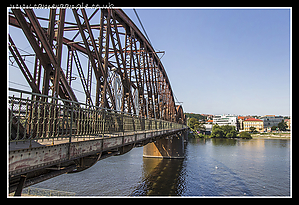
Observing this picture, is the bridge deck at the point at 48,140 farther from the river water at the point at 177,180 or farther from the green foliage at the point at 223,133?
the green foliage at the point at 223,133

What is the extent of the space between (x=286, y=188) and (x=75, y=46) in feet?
88.2

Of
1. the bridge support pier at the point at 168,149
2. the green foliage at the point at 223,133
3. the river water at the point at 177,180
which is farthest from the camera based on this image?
the green foliage at the point at 223,133

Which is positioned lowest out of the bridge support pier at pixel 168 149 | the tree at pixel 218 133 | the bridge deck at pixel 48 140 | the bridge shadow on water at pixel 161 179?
the tree at pixel 218 133

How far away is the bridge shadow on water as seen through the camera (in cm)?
2095

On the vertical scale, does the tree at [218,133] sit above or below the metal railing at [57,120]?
below

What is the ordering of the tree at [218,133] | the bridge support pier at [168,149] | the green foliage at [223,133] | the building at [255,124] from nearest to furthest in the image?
1. the bridge support pier at [168,149]
2. the green foliage at [223,133]
3. the tree at [218,133]
4. the building at [255,124]

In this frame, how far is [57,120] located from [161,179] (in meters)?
22.1

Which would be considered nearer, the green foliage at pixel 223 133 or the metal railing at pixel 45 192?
the metal railing at pixel 45 192

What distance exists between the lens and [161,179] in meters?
25.3

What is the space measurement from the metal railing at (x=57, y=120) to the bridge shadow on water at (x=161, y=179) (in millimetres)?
10295

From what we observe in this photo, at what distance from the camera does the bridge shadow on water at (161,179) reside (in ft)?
68.7

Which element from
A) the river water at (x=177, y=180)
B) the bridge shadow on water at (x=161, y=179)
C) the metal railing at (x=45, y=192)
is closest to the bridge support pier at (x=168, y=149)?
the bridge shadow on water at (x=161, y=179)

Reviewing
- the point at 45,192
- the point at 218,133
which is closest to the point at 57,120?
the point at 45,192
